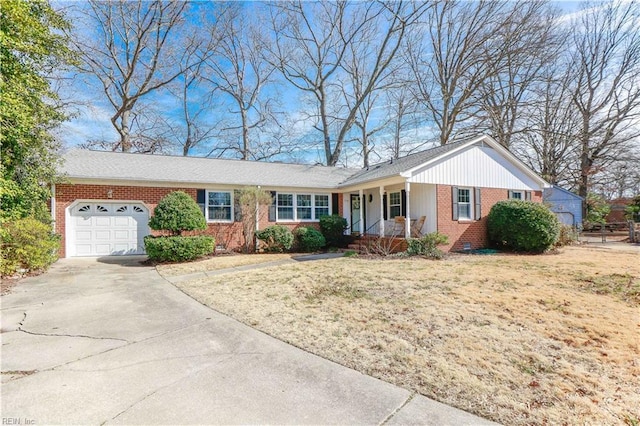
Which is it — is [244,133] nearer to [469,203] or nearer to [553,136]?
[469,203]

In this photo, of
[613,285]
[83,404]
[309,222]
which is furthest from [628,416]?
[309,222]

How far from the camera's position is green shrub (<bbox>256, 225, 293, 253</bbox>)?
1324 centimetres

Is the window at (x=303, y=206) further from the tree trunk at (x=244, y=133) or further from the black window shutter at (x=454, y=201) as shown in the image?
the tree trunk at (x=244, y=133)

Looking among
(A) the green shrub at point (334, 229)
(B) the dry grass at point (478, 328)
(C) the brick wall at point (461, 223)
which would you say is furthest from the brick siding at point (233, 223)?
(B) the dry grass at point (478, 328)

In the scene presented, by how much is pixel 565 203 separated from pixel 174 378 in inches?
1110

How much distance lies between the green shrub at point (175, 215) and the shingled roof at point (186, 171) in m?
2.09

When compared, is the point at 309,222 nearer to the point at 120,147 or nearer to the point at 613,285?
the point at 613,285

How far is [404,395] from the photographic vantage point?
2.75m

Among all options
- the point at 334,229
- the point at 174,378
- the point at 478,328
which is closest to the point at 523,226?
the point at 334,229

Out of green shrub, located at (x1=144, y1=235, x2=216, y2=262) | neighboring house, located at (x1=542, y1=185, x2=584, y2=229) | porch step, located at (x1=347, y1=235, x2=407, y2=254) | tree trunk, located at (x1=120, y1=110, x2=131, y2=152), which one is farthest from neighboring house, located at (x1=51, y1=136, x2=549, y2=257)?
neighboring house, located at (x1=542, y1=185, x2=584, y2=229)

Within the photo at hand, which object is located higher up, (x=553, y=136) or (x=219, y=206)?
(x=553, y=136)

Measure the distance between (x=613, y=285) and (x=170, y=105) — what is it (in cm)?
2780

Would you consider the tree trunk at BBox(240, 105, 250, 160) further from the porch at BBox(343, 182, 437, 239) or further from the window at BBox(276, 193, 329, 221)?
the porch at BBox(343, 182, 437, 239)

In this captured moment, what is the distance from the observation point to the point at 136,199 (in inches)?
491
